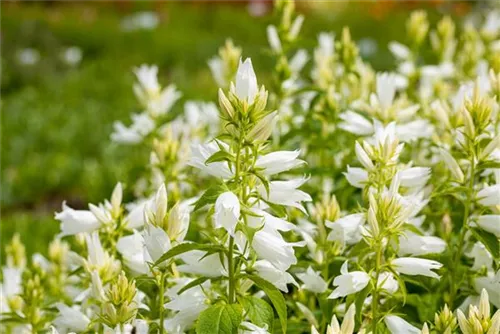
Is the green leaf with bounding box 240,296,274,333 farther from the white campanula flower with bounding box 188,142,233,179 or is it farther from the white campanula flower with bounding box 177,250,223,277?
the white campanula flower with bounding box 188,142,233,179

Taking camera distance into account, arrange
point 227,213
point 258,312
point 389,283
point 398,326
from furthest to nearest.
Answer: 1. point 389,283
2. point 398,326
3. point 258,312
4. point 227,213

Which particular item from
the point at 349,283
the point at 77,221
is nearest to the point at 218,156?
the point at 349,283

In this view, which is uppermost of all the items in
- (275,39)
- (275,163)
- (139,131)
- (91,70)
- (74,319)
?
(91,70)

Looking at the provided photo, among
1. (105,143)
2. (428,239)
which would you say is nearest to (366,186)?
(428,239)

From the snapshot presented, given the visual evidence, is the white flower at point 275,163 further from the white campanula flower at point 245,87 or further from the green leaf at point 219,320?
the green leaf at point 219,320

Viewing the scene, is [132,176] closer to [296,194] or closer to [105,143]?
[296,194]

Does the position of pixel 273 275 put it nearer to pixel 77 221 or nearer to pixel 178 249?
pixel 178 249
